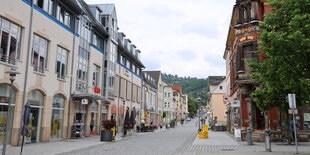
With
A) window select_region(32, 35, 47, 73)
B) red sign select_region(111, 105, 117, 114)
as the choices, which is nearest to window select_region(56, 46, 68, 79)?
window select_region(32, 35, 47, 73)

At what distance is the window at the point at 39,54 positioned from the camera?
1814 cm

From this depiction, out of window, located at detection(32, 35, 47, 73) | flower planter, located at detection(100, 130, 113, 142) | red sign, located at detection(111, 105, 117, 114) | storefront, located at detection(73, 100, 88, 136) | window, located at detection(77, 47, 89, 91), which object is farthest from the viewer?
red sign, located at detection(111, 105, 117, 114)

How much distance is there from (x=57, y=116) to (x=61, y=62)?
427 cm

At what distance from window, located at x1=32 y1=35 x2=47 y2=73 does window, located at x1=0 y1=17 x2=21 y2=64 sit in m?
1.69

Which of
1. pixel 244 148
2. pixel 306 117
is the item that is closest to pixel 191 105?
pixel 306 117

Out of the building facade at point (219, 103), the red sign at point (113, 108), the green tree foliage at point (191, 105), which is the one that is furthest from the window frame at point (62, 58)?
the green tree foliage at point (191, 105)

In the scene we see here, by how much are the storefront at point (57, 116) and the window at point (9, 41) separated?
5685 mm

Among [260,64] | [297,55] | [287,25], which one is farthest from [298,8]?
[260,64]

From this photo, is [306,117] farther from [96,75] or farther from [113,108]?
[113,108]

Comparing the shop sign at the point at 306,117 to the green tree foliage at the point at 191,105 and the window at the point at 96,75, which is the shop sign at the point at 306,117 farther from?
the green tree foliage at the point at 191,105

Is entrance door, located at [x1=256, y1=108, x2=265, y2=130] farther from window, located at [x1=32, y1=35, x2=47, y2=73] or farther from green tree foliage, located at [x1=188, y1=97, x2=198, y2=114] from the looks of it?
green tree foliage, located at [x1=188, y1=97, x2=198, y2=114]

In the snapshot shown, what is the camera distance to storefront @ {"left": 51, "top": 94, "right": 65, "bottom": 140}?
67.6 feet

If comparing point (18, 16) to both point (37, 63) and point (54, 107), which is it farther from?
point (54, 107)

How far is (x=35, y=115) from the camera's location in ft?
Answer: 60.7
